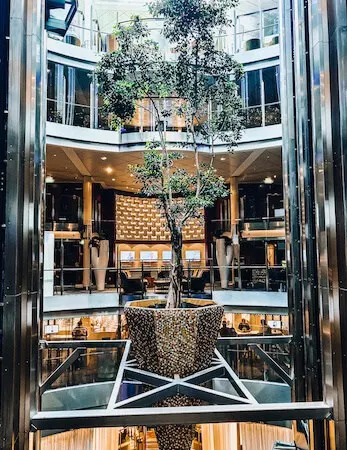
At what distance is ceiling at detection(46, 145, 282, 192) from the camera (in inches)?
416

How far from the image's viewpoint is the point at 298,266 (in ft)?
12.3

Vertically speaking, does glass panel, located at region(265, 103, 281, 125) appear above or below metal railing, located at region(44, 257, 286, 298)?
above

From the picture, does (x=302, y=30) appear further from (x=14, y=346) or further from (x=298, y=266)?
(x=14, y=346)

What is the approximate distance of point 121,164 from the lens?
1158 cm

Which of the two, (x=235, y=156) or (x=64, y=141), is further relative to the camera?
(x=235, y=156)

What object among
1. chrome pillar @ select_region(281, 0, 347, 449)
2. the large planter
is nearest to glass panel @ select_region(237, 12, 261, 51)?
chrome pillar @ select_region(281, 0, 347, 449)

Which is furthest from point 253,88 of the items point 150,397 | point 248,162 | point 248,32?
point 150,397

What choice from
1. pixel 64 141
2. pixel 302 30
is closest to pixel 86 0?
pixel 64 141

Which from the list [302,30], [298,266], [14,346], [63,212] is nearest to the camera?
[14,346]

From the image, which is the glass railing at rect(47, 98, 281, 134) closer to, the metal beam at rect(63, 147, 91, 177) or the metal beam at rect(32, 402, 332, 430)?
the metal beam at rect(63, 147, 91, 177)

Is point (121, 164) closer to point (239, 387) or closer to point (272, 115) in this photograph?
point (272, 115)

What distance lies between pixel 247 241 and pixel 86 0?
8.56m

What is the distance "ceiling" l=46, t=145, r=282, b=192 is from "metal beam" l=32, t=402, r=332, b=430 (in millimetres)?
8457

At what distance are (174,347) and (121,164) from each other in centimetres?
831
